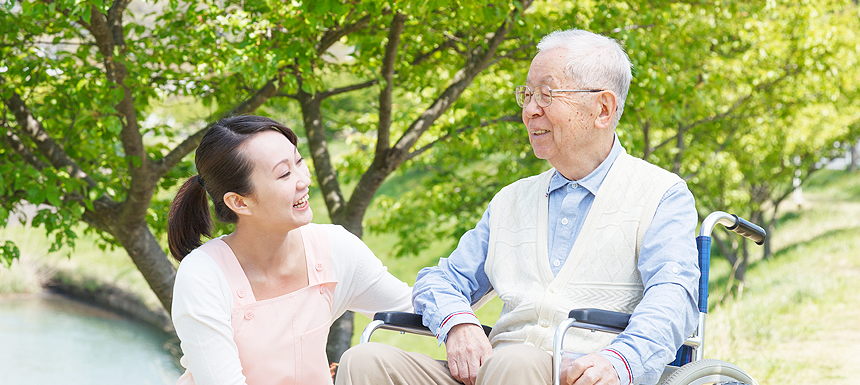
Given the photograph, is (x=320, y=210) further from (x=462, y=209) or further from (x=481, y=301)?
(x=481, y=301)

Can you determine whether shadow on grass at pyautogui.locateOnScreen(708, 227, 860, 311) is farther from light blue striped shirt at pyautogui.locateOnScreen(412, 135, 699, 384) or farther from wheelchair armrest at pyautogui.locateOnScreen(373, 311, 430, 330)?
wheelchair armrest at pyautogui.locateOnScreen(373, 311, 430, 330)

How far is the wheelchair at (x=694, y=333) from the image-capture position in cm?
153

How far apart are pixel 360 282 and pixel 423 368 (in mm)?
345

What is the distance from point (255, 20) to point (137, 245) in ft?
4.59

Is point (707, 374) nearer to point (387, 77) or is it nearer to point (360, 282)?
point (360, 282)

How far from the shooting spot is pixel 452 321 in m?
1.79

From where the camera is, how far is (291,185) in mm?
1665

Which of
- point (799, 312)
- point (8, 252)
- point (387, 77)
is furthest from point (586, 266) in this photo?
point (799, 312)

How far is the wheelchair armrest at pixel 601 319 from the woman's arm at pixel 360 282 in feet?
2.14

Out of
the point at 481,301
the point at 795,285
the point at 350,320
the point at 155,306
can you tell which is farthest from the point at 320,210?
the point at 481,301

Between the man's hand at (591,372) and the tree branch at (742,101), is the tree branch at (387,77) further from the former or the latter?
the tree branch at (742,101)

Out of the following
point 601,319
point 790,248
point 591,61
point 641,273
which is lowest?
point 601,319

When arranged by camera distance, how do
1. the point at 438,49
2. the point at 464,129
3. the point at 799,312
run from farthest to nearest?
the point at 799,312, the point at 438,49, the point at 464,129

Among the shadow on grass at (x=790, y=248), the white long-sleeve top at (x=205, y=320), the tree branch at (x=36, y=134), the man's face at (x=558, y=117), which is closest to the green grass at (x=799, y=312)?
the shadow on grass at (x=790, y=248)
